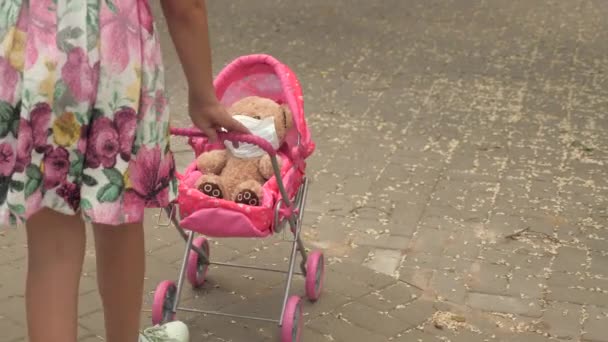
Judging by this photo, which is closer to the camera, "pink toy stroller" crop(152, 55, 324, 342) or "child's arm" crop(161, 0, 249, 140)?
"child's arm" crop(161, 0, 249, 140)

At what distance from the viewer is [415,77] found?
8555 mm

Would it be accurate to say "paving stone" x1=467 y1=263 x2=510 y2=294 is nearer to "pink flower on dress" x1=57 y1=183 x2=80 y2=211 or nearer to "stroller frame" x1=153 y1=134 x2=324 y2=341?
"stroller frame" x1=153 y1=134 x2=324 y2=341

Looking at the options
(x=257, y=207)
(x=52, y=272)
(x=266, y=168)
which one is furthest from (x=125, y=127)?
(x=266, y=168)

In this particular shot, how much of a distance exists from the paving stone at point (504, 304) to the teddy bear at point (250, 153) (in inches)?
43.4

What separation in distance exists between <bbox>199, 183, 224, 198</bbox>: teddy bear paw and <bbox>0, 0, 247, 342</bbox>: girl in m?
0.91

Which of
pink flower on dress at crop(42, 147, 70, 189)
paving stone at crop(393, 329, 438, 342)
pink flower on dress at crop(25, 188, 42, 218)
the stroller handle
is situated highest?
pink flower on dress at crop(42, 147, 70, 189)

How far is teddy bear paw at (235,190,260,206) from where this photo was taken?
13.3 ft

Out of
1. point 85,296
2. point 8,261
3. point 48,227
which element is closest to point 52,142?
point 48,227

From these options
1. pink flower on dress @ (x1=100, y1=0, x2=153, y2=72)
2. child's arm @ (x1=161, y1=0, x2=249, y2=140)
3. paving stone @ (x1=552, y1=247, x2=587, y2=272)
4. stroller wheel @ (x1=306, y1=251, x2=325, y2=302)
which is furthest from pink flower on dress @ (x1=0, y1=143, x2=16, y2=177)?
paving stone @ (x1=552, y1=247, x2=587, y2=272)

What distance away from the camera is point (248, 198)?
4.06 meters

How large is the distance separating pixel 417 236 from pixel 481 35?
516 centimetres

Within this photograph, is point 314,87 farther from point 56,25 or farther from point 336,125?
point 56,25

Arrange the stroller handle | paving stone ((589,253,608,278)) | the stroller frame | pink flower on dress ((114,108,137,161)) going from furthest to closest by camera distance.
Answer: paving stone ((589,253,608,278)) < the stroller frame < the stroller handle < pink flower on dress ((114,108,137,161))

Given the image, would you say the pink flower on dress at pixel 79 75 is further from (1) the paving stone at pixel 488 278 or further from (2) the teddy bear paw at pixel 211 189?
(1) the paving stone at pixel 488 278
